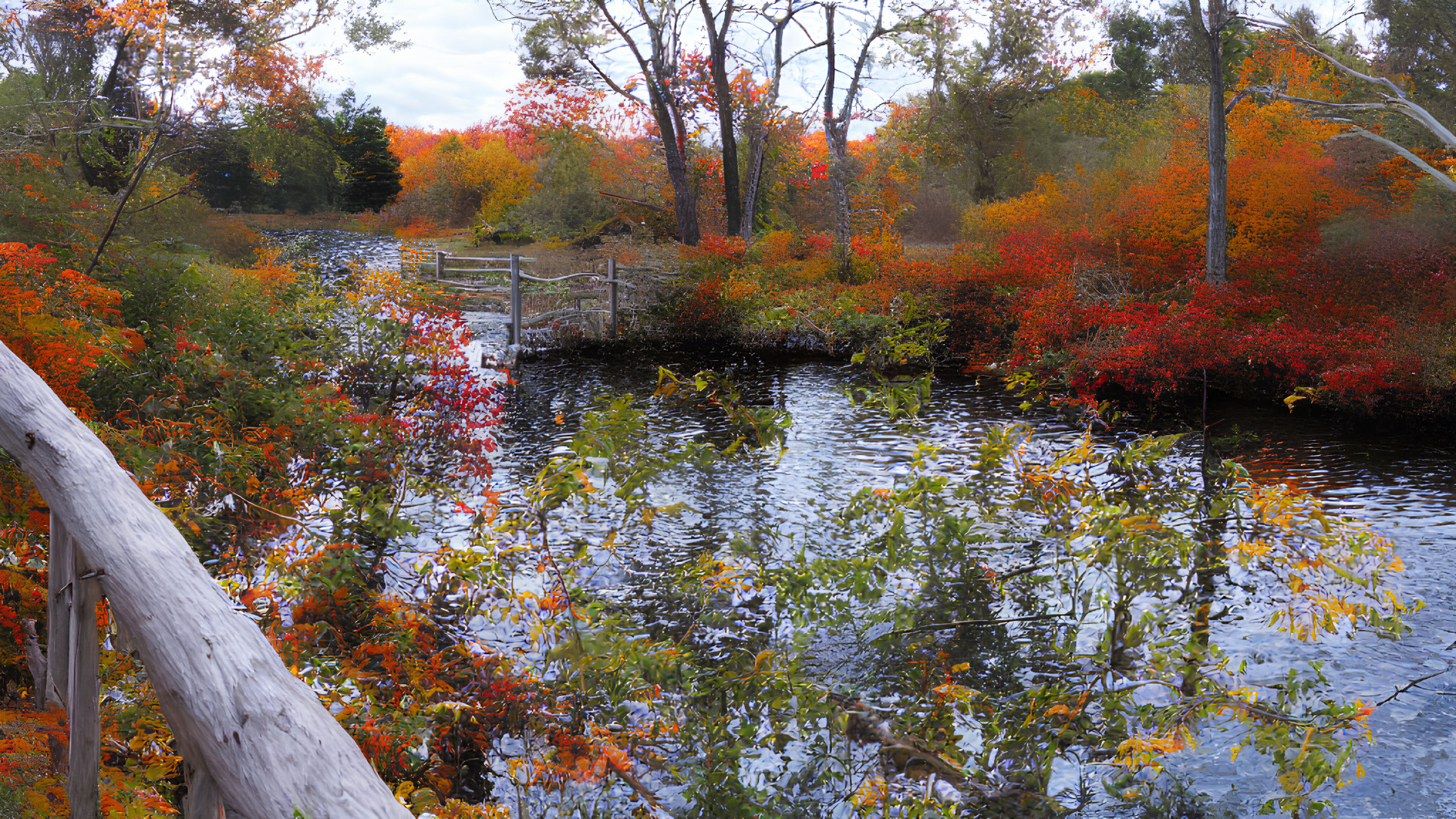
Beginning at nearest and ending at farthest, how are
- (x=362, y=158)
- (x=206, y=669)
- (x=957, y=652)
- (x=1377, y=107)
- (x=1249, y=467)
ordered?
(x=206, y=669)
(x=957, y=652)
(x=1249, y=467)
(x=1377, y=107)
(x=362, y=158)

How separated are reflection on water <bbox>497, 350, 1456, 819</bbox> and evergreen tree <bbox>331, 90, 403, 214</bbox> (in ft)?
71.4

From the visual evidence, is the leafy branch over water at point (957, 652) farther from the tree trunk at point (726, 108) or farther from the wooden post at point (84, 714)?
the tree trunk at point (726, 108)

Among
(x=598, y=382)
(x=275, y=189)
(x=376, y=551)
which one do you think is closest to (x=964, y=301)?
(x=598, y=382)

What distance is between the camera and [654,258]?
15.6m

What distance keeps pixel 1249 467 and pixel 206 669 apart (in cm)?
870

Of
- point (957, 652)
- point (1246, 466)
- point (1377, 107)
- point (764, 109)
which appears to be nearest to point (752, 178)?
point (764, 109)

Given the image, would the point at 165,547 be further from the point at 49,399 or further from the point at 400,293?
the point at 400,293

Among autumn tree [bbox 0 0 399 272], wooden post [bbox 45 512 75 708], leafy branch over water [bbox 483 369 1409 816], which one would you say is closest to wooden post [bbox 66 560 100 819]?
wooden post [bbox 45 512 75 708]

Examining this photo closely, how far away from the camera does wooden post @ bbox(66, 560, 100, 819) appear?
1.42m

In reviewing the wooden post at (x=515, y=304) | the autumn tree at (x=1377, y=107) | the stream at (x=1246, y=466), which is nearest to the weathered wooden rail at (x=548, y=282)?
the wooden post at (x=515, y=304)

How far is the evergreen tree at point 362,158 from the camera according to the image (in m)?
30.1

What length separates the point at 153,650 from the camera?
3.80 feet

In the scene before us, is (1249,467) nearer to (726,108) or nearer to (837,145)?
(837,145)

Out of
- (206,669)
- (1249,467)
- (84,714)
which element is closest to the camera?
(206,669)
